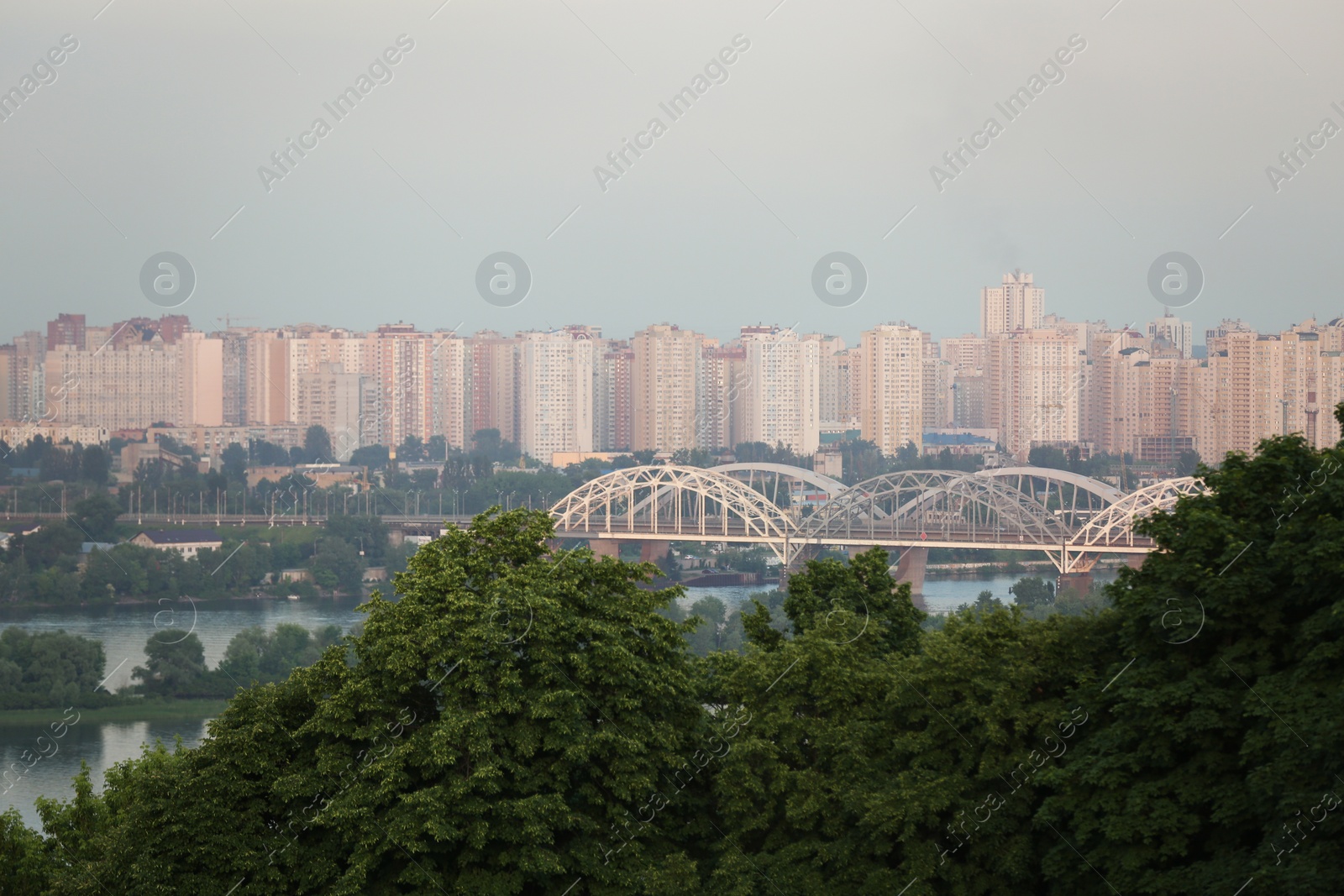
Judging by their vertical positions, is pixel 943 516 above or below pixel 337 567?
above

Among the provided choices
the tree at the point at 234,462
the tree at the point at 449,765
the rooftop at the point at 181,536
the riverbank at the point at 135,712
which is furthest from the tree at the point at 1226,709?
the tree at the point at 234,462

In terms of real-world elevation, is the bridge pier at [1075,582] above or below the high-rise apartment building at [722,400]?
below

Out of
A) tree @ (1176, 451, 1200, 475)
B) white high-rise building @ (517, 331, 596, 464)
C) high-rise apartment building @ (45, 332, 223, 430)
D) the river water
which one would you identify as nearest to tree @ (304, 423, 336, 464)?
high-rise apartment building @ (45, 332, 223, 430)

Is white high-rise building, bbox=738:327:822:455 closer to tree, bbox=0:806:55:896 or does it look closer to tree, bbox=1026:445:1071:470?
tree, bbox=1026:445:1071:470

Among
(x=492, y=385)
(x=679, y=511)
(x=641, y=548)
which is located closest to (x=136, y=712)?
(x=641, y=548)

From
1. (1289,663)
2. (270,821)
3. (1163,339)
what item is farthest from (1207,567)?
(1163,339)

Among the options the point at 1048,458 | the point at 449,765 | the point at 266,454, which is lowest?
the point at 449,765

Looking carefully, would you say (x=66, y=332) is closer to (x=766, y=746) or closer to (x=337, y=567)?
(x=337, y=567)

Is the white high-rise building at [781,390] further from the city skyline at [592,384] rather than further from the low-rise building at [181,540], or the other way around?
the low-rise building at [181,540]

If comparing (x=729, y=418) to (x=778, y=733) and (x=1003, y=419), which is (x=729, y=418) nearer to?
(x=1003, y=419)
